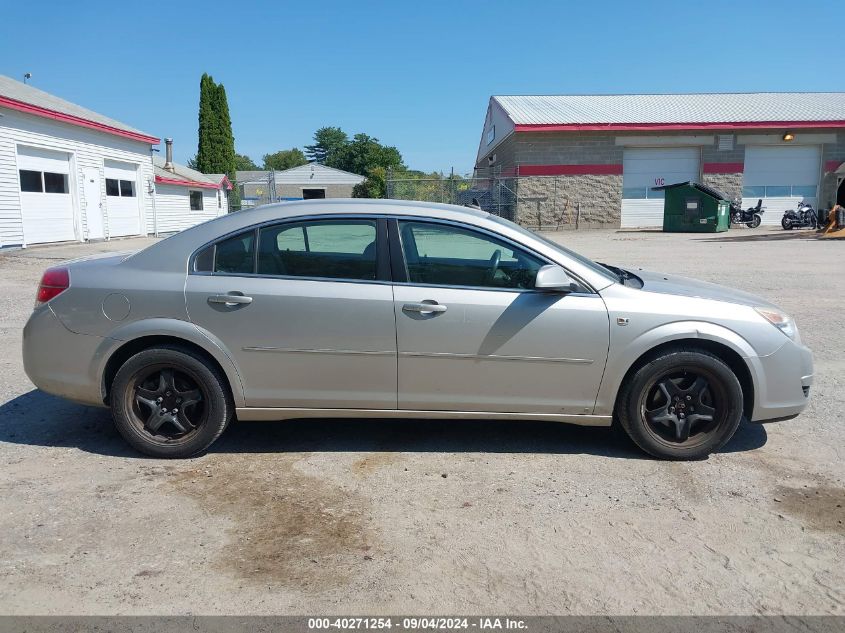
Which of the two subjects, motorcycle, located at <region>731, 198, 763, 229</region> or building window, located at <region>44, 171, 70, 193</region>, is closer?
building window, located at <region>44, 171, 70, 193</region>

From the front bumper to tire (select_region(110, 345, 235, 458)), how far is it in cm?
330

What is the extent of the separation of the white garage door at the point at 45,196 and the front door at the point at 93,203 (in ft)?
2.85

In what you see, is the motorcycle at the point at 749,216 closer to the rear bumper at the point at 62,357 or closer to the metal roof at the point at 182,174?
the metal roof at the point at 182,174

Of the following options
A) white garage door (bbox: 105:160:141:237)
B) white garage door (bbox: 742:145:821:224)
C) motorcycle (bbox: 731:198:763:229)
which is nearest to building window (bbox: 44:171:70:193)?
white garage door (bbox: 105:160:141:237)

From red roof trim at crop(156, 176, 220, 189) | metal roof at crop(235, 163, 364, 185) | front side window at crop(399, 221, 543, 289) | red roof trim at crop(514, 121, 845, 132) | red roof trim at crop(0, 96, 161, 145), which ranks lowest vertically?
front side window at crop(399, 221, 543, 289)

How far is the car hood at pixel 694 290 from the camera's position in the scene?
4191 mm

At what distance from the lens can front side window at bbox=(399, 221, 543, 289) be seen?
413 centimetres

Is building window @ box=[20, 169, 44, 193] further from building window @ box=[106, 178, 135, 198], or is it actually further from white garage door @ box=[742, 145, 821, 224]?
white garage door @ box=[742, 145, 821, 224]

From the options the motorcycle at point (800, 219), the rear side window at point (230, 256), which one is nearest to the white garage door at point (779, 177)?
the motorcycle at point (800, 219)

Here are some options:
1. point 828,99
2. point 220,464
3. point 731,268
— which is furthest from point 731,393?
point 828,99

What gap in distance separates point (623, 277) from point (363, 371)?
1.96 m

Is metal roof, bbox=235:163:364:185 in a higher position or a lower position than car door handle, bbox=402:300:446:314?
higher

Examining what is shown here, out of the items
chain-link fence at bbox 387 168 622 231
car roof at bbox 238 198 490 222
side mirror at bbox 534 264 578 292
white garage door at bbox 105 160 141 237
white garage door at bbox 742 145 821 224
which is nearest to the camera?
side mirror at bbox 534 264 578 292

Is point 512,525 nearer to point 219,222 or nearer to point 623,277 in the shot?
point 623,277
